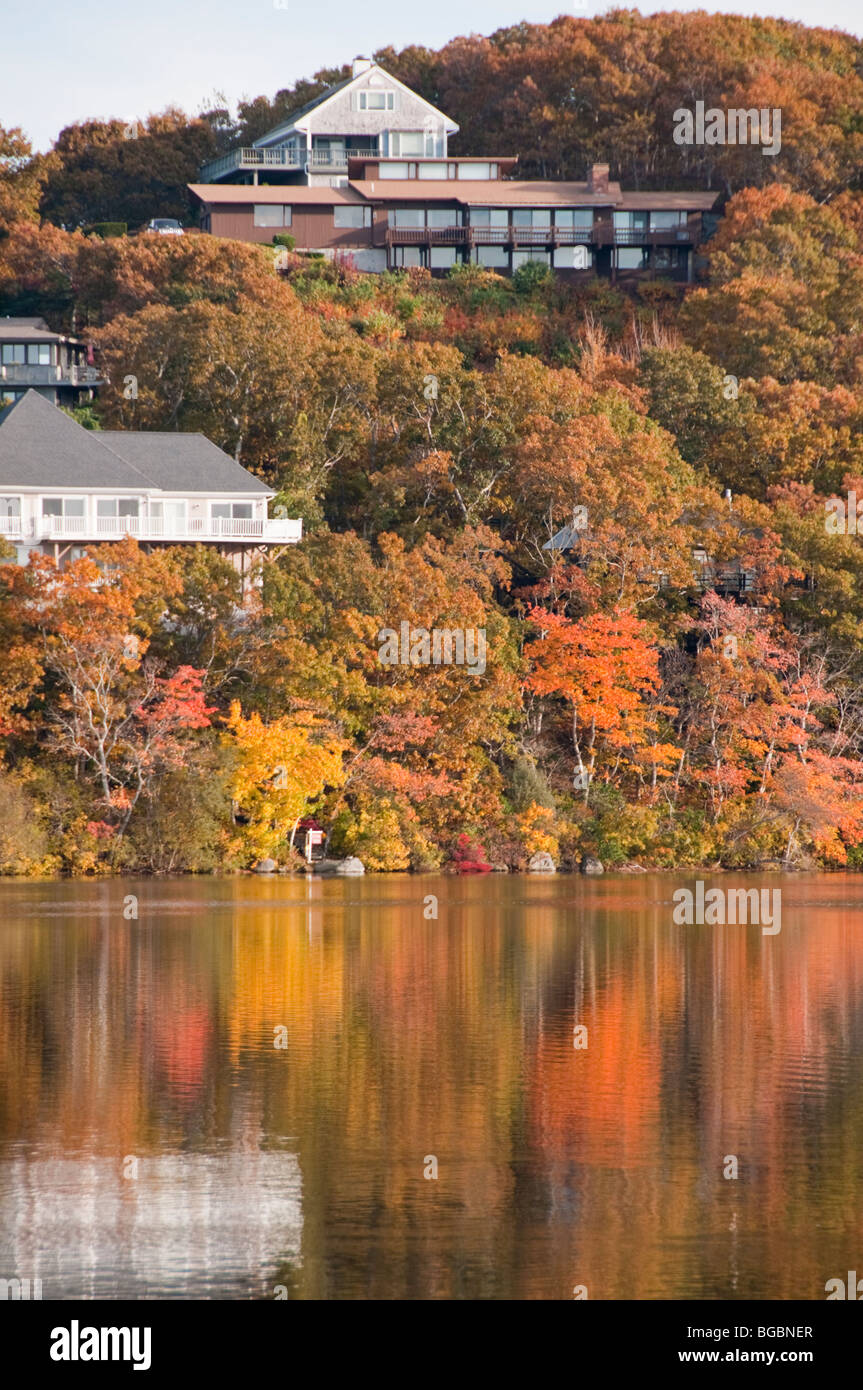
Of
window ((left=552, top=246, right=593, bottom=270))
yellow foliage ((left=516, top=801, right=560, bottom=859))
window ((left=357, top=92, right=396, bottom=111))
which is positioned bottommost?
yellow foliage ((left=516, top=801, right=560, bottom=859))

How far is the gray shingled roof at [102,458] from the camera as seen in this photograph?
55.7m

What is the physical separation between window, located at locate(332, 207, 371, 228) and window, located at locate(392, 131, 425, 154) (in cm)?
705

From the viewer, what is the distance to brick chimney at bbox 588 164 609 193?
86.1 metres

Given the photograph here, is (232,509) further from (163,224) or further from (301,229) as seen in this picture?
(163,224)

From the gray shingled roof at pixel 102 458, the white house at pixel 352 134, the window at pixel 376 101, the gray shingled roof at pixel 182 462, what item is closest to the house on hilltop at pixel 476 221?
the white house at pixel 352 134

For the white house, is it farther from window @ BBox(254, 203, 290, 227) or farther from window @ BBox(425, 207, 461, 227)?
window @ BBox(425, 207, 461, 227)

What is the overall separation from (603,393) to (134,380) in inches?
649

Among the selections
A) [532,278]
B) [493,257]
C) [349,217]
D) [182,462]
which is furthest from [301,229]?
[182,462]

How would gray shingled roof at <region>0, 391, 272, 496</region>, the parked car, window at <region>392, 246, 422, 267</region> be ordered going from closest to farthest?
gray shingled roof at <region>0, 391, 272, 496</region>
window at <region>392, 246, 422, 267</region>
the parked car

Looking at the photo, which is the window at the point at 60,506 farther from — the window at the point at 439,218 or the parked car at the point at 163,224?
the window at the point at 439,218

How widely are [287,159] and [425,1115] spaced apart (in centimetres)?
7625

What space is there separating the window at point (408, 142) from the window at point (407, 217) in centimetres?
655

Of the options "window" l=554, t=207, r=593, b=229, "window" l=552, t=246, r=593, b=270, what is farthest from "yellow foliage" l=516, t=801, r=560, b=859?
"window" l=554, t=207, r=593, b=229
